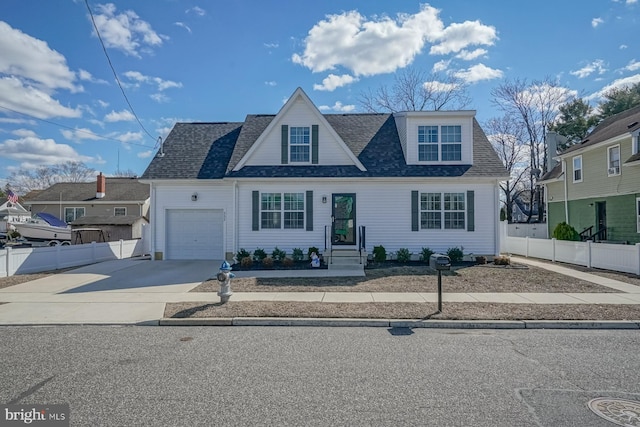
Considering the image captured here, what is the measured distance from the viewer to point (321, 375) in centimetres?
462

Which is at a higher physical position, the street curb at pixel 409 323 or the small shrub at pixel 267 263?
the small shrub at pixel 267 263

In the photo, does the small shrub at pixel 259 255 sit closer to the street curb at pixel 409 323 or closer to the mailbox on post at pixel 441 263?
the street curb at pixel 409 323

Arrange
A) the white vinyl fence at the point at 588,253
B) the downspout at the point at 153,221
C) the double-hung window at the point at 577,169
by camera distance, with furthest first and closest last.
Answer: the double-hung window at the point at 577,169 < the downspout at the point at 153,221 < the white vinyl fence at the point at 588,253

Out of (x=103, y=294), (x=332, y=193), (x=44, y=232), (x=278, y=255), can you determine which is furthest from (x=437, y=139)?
(x=44, y=232)

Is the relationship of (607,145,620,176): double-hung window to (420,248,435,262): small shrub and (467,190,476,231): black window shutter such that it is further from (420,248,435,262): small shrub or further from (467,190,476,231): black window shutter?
(420,248,435,262): small shrub

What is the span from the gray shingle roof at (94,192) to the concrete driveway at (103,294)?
806 inches

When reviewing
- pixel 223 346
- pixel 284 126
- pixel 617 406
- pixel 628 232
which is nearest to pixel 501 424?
pixel 617 406

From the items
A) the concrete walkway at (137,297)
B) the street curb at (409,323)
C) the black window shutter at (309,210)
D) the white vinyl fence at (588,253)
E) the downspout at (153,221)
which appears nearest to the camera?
the street curb at (409,323)

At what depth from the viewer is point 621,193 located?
1845cm

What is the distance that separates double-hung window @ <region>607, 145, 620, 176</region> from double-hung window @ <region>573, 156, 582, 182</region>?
2439mm

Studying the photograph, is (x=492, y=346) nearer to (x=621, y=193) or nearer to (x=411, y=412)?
(x=411, y=412)

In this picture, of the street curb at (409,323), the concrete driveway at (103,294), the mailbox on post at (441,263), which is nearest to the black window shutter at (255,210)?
the concrete driveway at (103,294)

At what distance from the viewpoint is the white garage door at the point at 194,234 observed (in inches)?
641

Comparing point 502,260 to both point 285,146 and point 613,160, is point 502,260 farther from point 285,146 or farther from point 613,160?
point 613,160
